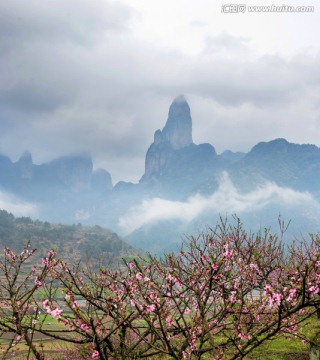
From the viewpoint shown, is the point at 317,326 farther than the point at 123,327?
Yes

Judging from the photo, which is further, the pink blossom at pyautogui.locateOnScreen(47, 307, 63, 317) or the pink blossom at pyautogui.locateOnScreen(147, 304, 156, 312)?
the pink blossom at pyautogui.locateOnScreen(147, 304, 156, 312)

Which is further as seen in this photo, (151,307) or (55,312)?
(151,307)

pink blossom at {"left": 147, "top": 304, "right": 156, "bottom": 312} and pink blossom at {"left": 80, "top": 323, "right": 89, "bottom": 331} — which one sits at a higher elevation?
pink blossom at {"left": 147, "top": 304, "right": 156, "bottom": 312}

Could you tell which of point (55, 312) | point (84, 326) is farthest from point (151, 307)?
point (55, 312)

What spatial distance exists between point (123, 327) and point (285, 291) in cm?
381

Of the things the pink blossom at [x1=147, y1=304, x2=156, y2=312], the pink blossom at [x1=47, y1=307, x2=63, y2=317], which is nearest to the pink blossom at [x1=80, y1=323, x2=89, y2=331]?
the pink blossom at [x1=47, y1=307, x2=63, y2=317]

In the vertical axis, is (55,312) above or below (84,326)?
above

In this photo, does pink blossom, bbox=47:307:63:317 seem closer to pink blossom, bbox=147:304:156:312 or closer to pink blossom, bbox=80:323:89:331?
pink blossom, bbox=80:323:89:331

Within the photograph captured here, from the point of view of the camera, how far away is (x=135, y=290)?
845cm

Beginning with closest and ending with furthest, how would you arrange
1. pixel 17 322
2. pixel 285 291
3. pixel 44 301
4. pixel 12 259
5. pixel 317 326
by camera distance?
pixel 285 291, pixel 44 301, pixel 17 322, pixel 12 259, pixel 317 326

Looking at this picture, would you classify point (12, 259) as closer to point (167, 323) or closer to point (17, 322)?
point (17, 322)

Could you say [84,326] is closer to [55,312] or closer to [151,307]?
[55,312]

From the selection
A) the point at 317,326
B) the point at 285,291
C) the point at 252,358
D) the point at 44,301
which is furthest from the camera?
the point at 317,326

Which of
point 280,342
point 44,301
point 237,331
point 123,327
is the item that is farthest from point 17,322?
point 280,342
